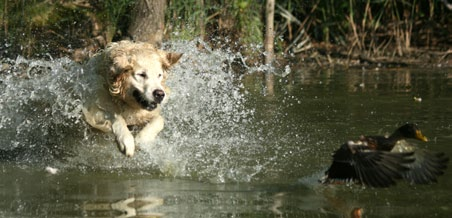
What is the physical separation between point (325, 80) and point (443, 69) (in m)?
2.18

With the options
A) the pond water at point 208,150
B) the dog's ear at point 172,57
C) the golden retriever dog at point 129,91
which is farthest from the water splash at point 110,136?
the dog's ear at point 172,57

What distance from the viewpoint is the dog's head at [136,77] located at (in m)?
7.64

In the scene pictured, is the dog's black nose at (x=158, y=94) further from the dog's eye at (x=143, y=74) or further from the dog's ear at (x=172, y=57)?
the dog's ear at (x=172, y=57)


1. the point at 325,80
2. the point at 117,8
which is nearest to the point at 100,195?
the point at 325,80

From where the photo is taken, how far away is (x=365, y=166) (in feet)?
20.1

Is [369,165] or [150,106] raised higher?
[150,106]

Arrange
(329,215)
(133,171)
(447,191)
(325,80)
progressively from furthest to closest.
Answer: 1. (325,80)
2. (133,171)
3. (447,191)
4. (329,215)

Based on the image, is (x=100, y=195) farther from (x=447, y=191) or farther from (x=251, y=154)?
(x=447, y=191)

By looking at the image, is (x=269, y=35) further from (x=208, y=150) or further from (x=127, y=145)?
(x=127, y=145)

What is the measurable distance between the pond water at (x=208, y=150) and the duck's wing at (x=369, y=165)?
0.62 feet

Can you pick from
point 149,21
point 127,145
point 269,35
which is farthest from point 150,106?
point 269,35

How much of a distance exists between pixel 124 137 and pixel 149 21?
641cm

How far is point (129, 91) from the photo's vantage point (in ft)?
25.4

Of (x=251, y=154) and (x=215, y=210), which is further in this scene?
(x=251, y=154)
